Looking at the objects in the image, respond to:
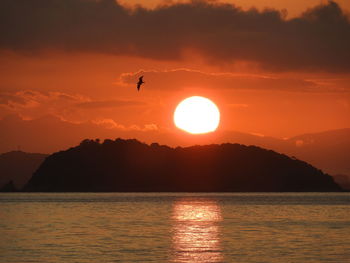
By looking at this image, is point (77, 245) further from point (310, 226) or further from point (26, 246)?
point (310, 226)

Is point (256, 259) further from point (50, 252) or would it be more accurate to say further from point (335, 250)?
point (50, 252)

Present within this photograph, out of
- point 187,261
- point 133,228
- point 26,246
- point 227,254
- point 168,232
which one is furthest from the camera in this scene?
point 133,228

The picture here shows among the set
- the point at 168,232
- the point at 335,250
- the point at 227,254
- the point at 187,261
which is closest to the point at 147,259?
the point at 187,261

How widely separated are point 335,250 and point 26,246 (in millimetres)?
32250

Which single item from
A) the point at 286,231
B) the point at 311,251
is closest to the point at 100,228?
the point at 286,231

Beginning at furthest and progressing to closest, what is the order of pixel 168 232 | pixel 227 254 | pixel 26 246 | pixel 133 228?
1. pixel 133 228
2. pixel 168 232
3. pixel 26 246
4. pixel 227 254

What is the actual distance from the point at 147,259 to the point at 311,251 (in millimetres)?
17188

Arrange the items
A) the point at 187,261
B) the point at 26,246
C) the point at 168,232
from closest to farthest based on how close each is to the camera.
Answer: the point at 187,261, the point at 26,246, the point at 168,232

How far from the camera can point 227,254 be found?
2933 inches

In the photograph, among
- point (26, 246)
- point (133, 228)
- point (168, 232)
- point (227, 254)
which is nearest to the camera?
point (227, 254)

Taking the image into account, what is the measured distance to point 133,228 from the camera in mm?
110375

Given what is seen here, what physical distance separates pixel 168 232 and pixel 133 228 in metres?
8.87

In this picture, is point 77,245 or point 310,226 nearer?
point 77,245

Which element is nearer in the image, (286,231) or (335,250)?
(335,250)
